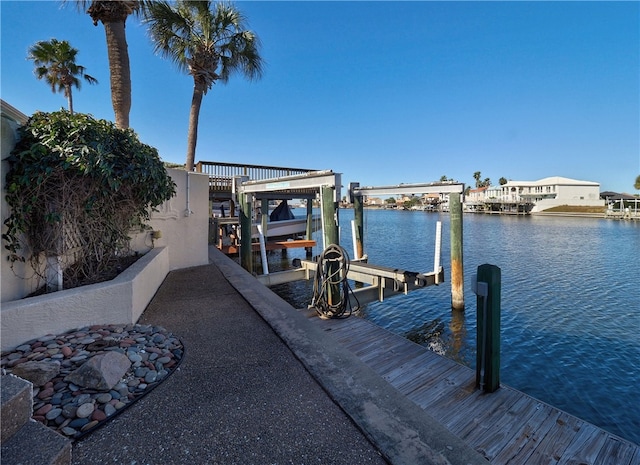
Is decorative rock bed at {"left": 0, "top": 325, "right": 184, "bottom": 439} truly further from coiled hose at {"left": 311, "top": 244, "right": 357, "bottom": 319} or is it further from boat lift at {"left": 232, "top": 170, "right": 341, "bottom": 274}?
boat lift at {"left": 232, "top": 170, "right": 341, "bottom": 274}

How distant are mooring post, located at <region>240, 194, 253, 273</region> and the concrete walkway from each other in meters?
6.50

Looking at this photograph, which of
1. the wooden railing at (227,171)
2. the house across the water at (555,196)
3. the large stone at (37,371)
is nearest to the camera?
the large stone at (37,371)

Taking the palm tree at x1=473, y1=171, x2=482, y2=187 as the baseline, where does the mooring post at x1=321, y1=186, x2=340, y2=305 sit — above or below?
below

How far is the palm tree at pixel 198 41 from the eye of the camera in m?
11.6

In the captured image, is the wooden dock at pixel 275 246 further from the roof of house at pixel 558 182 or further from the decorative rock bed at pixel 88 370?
the roof of house at pixel 558 182

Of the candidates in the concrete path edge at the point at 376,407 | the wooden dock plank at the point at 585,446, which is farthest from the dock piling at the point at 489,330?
the concrete path edge at the point at 376,407

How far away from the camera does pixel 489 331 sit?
3693mm

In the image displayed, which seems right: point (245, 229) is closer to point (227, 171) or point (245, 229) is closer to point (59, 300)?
point (227, 171)

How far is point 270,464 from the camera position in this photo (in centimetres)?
166

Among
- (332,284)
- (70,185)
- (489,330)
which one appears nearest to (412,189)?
(332,284)

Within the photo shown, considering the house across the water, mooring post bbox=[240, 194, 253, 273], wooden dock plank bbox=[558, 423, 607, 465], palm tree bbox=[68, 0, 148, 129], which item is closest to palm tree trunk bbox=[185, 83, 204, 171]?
mooring post bbox=[240, 194, 253, 273]

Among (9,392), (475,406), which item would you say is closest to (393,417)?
(475,406)

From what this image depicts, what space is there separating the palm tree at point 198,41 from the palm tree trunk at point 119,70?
5130mm

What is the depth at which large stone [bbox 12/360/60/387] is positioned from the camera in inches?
86.4
